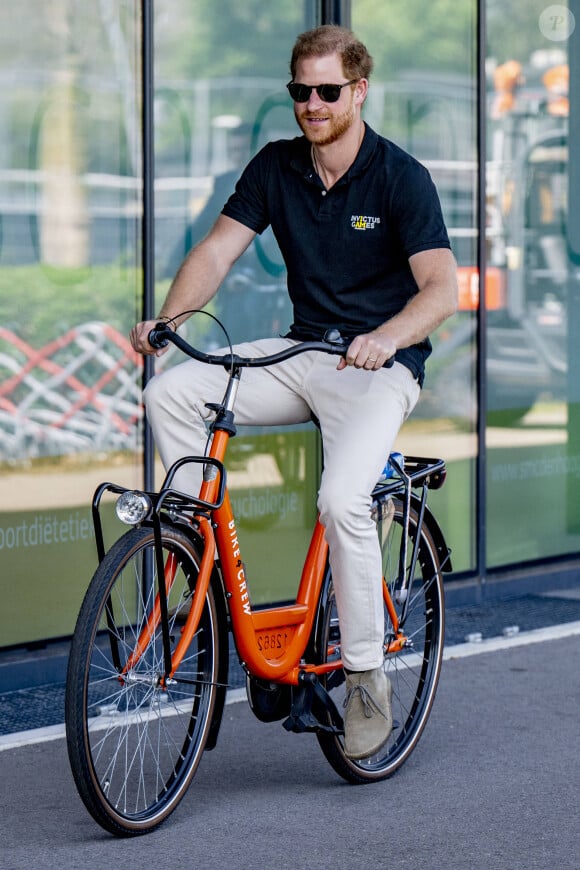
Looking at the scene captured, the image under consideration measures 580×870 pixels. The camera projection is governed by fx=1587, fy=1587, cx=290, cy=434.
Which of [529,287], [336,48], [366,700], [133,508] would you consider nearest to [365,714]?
[366,700]

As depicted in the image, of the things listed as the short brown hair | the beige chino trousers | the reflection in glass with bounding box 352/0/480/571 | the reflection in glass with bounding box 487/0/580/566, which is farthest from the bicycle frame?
the reflection in glass with bounding box 487/0/580/566

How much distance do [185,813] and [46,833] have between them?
0.40 metres

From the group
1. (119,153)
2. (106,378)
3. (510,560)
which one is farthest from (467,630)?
(119,153)

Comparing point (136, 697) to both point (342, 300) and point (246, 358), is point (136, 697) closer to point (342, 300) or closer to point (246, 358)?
point (246, 358)

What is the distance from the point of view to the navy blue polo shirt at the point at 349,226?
14.9ft

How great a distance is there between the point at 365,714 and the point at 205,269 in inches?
54.7

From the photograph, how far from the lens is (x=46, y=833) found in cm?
430

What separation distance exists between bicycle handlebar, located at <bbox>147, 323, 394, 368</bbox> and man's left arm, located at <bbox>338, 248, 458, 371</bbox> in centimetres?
5

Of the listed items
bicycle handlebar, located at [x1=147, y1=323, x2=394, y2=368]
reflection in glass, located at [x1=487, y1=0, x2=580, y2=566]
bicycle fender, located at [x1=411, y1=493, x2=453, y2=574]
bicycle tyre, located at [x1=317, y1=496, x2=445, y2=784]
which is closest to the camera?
bicycle handlebar, located at [x1=147, y1=323, x2=394, y2=368]

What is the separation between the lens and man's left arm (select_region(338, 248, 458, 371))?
410 cm

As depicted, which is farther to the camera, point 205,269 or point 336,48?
point 205,269

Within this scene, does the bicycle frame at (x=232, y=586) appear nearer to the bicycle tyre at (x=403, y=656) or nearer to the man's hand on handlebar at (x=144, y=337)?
the bicycle tyre at (x=403, y=656)

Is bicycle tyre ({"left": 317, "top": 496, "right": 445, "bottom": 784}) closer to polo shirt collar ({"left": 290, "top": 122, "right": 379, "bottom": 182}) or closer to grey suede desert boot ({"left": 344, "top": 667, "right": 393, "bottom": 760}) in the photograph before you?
grey suede desert boot ({"left": 344, "top": 667, "right": 393, "bottom": 760})

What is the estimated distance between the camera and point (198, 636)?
14.4ft
